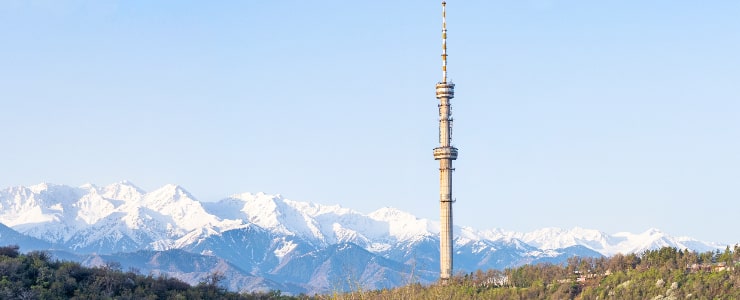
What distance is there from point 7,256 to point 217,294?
97.5ft

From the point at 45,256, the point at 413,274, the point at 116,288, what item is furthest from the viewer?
the point at 45,256

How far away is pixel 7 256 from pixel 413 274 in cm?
9210

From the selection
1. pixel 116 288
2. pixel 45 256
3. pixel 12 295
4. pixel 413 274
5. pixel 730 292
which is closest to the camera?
pixel 413 274

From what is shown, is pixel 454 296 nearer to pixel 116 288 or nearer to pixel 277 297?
pixel 277 297

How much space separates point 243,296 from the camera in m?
158

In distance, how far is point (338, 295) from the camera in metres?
76.8

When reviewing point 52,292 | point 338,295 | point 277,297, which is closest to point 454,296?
point 277,297

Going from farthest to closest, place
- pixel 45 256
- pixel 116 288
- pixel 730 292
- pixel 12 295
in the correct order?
pixel 730 292, pixel 45 256, pixel 116 288, pixel 12 295

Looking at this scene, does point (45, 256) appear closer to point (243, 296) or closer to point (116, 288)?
point (116, 288)

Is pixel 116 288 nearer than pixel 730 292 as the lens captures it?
Yes

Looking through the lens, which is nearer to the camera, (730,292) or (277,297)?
(277,297)

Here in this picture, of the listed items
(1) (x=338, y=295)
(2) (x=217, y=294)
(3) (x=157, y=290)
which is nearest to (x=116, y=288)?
(3) (x=157, y=290)

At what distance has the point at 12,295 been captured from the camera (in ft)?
416

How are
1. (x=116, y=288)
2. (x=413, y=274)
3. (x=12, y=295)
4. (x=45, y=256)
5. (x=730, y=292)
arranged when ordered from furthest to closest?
1. (x=730, y=292)
2. (x=45, y=256)
3. (x=116, y=288)
4. (x=12, y=295)
5. (x=413, y=274)
